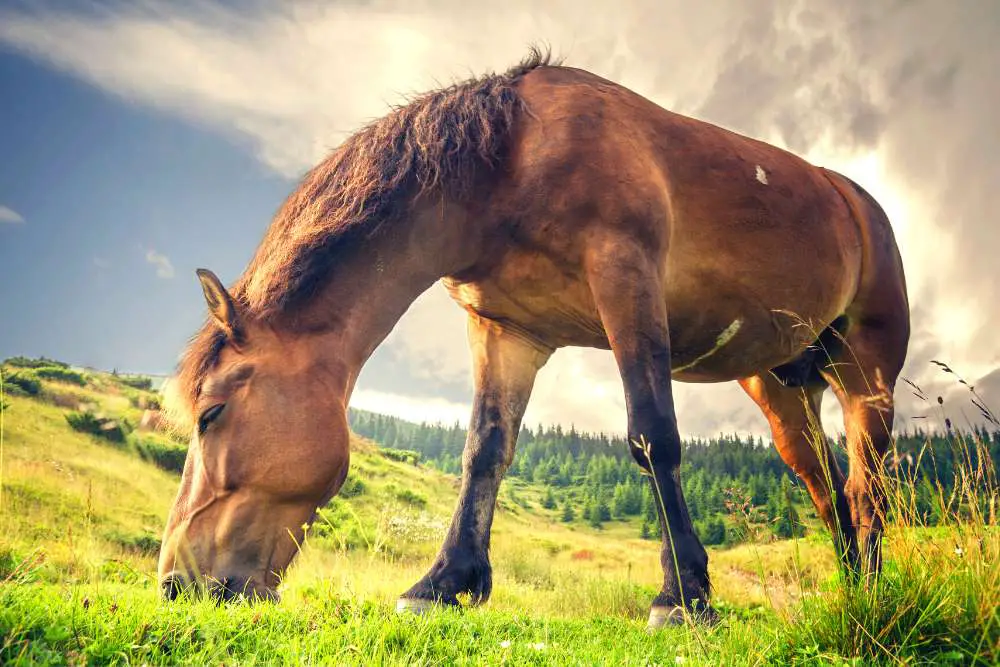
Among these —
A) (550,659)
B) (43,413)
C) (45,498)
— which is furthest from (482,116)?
(43,413)

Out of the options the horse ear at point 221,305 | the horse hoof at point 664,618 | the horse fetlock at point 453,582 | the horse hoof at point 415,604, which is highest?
the horse ear at point 221,305

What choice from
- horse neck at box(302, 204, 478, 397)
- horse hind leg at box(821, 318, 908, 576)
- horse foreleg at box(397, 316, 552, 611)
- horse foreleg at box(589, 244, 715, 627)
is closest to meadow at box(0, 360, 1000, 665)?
horse foreleg at box(589, 244, 715, 627)

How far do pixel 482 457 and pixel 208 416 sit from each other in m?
1.81

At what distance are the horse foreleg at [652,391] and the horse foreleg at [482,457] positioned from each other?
1.10 metres

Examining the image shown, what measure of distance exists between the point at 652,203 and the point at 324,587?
2940mm

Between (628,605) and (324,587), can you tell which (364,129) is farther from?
(628,605)

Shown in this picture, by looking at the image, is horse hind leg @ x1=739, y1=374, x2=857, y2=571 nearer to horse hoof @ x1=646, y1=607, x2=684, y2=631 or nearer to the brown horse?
the brown horse

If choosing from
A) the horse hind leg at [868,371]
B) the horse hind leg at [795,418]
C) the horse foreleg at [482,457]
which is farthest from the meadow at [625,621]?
the horse hind leg at [795,418]

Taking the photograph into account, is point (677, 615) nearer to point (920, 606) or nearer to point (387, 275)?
point (920, 606)

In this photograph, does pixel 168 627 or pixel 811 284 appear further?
pixel 811 284

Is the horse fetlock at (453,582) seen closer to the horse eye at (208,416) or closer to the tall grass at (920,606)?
the horse eye at (208,416)

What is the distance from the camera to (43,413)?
546 inches

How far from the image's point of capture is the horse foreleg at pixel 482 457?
410cm

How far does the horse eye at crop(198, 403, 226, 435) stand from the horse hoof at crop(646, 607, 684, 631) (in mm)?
2664
